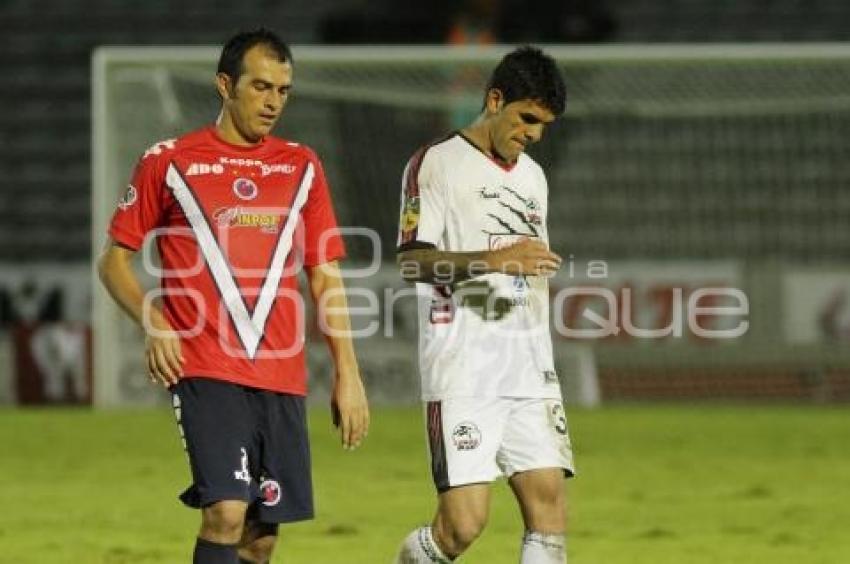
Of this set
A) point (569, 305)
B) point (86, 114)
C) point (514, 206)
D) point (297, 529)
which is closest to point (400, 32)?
point (86, 114)

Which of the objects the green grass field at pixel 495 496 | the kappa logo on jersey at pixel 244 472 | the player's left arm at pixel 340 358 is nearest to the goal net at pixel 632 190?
the green grass field at pixel 495 496

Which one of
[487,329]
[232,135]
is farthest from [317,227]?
[487,329]

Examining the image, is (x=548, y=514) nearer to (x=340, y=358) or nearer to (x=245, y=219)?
(x=340, y=358)

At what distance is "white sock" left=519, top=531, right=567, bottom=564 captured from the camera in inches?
218

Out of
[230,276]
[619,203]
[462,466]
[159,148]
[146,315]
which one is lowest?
[462,466]

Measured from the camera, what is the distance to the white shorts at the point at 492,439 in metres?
5.63

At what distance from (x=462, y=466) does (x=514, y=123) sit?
3.31 feet

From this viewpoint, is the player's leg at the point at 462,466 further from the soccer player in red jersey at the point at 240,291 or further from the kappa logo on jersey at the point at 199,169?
the kappa logo on jersey at the point at 199,169

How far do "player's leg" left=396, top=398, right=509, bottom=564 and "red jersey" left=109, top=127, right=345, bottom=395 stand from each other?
1.62ft

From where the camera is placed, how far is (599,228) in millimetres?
16766

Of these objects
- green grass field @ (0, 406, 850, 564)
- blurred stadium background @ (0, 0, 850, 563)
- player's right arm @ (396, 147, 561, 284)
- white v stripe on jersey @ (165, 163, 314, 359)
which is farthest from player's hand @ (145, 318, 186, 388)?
blurred stadium background @ (0, 0, 850, 563)

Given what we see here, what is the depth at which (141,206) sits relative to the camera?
5336mm

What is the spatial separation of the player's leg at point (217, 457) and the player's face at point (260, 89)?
0.74 metres

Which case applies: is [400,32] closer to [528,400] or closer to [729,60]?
[729,60]
